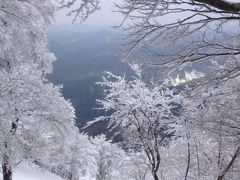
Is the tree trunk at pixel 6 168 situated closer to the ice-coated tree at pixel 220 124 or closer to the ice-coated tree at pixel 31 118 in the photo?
the ice-coated tree at pixel 31 118

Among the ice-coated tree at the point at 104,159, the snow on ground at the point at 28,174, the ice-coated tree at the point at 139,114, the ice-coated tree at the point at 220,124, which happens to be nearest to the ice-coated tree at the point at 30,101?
the ice-coated tree at the point at 139,114

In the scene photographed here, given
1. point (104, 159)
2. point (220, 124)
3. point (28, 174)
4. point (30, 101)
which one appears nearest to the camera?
point (220, 124)

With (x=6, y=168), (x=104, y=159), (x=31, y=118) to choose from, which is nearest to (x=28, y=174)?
(x=6, y=168)

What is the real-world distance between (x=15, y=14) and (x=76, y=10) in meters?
4.72

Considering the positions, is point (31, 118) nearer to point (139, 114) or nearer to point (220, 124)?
point (139, 114)

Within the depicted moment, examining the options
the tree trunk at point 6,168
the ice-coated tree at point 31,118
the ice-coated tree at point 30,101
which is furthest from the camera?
the tree trunk at point 6,168

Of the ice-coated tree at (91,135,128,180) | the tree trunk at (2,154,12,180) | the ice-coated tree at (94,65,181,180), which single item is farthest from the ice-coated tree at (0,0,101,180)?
the ice-coated tree at (91,135,128,180)

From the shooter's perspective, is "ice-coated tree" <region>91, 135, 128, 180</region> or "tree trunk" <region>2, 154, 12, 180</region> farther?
"ice-coated tree" <region>91, 135, 128, 180</region>

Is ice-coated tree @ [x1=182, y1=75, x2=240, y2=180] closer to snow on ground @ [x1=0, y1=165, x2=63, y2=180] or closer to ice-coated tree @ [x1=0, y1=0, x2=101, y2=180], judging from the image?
ice-coated tree @ [x1=0, y1=0, x2=101, y2=180]

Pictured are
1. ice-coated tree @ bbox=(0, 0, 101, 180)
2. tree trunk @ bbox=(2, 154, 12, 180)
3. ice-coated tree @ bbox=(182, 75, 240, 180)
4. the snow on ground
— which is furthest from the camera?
the snow on ground

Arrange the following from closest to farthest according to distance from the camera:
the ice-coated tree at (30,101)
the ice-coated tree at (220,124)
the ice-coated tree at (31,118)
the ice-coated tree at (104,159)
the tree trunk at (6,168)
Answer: the ice-coated tree at (220,124)
the ice-coated tree at (30,101)
the ice-coated tree at (31,118)
the tree trunk at (6,168)
the ice-coated tree at (104,159)

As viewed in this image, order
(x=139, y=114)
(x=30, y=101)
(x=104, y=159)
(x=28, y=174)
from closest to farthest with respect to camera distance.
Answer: (x=139, y=114) < (x=30, y=101) < (x=28, y=174) < (x=104, y=159)

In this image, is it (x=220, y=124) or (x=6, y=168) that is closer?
(x=220, y=124)

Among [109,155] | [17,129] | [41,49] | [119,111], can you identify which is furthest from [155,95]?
[109,155]
